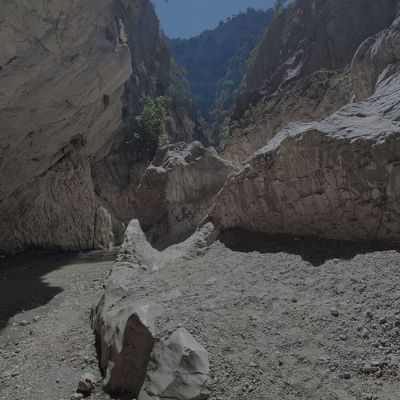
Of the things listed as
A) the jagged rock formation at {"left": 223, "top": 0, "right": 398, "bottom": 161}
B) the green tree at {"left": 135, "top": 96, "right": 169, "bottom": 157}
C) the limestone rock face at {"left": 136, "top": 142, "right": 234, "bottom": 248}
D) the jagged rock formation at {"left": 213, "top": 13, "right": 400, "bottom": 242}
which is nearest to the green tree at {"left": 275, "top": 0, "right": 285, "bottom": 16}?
the jagged rock formation at {"left": 223, "top": 0, "right": 398, "bottom": 161}

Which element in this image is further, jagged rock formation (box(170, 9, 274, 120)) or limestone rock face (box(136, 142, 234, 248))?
jagged rock formation (box(170, 9, 274, 120))

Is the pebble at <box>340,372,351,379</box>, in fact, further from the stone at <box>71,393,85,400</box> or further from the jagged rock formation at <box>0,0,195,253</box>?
the jagged rock formation at <box>0,0,195,253</box>

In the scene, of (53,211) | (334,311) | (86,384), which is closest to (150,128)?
(53,211)

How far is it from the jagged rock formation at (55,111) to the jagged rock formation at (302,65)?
13103mm

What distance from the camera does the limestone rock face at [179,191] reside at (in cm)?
1881

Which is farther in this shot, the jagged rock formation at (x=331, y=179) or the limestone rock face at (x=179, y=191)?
the limestone rock face at (x=179, y=191)

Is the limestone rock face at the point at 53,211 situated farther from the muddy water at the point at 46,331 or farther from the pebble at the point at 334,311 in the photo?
the pebble at the point at 334,311

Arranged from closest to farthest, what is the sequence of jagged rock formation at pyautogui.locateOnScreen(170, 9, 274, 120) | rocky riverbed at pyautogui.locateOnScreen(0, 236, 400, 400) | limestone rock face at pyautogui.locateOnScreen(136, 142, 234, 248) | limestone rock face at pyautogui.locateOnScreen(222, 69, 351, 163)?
rocky riverbed at pyautogui.locateOnScreen(0, 236, 400, 400) < limestone rock face at pyautogui.locateOnScreen(136, 142, 234, 248) < limestone rock face at pyautogui.locateOnScreen(222, 69, 351, 163) < jagged rock formation at pyautogui.locateOnScreen(170, 9, 274, 120)

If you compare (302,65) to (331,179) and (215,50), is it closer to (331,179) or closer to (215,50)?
(331,179)

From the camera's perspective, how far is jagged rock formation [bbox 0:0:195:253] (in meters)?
14.8

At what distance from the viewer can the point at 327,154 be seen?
630cm

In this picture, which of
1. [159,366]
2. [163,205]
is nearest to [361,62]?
[163,205]

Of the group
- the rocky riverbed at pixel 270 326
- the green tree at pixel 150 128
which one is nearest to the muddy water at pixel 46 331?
the rocky riverbed at pixel 270 326

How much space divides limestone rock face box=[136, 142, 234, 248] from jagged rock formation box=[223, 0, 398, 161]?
10.1 m
